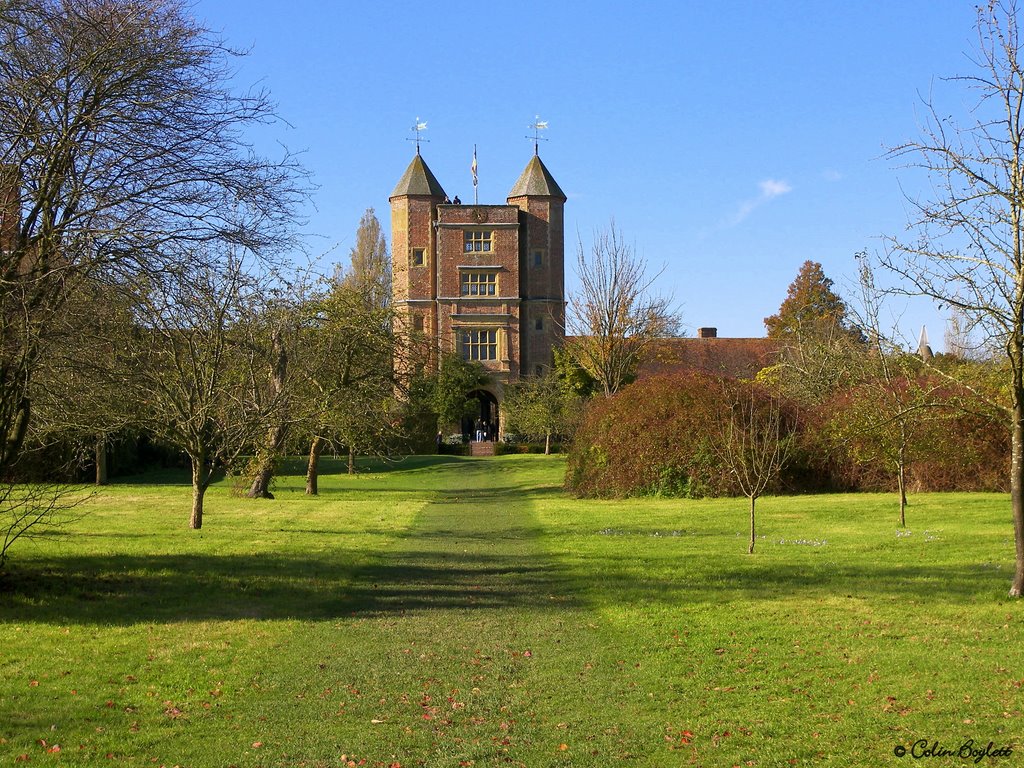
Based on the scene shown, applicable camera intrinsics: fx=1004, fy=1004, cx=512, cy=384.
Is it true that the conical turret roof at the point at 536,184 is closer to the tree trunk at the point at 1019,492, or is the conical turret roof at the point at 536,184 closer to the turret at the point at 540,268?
the turret at the point at 540,268

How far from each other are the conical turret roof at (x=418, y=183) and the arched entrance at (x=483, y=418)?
12.8m

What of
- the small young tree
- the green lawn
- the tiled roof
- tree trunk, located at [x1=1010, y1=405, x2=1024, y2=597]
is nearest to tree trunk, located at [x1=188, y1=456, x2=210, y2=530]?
the green lawn

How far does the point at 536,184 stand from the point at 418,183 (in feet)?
24.4

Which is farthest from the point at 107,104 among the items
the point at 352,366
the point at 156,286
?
the point at 352,366

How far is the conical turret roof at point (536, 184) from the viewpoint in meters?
63.2

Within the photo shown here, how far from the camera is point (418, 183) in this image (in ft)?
207

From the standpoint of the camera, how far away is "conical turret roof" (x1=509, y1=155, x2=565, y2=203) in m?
63.2

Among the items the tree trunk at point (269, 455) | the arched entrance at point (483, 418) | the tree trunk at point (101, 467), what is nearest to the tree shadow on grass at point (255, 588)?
the tree trunk at point (269, 455)

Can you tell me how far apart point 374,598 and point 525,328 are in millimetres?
51066

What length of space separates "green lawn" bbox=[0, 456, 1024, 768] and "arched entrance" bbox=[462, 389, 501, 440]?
44618 mm

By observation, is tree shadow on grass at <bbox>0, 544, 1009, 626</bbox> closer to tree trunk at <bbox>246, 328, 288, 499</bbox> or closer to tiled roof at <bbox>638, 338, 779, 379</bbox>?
tree trunk at <bbox>246, 328, 288, 499</bbox>

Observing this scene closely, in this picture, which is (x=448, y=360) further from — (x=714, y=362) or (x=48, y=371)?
(x=48, y=371)

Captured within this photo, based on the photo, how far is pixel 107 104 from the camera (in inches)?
434

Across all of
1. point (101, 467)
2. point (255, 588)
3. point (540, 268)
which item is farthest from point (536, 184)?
point (255, 588)
